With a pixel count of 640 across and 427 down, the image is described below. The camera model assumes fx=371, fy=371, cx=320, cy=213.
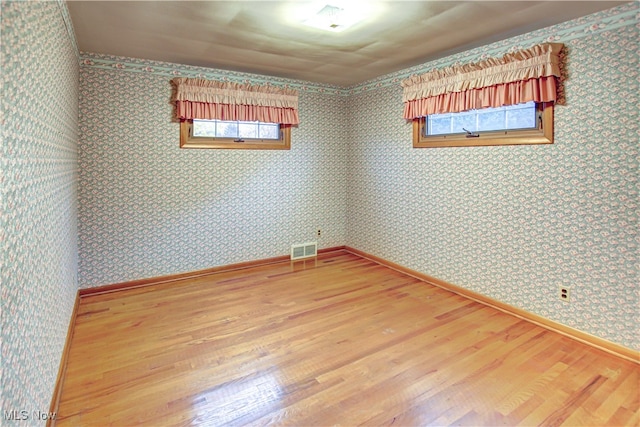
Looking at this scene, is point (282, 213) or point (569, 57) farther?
point (282, 213)

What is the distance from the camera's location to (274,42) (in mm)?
3131

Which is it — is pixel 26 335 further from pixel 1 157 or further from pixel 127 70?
pixel 127 70

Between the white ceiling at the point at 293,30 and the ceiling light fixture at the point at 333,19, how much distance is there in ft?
0.20

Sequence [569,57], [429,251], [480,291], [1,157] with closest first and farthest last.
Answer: [1,157], [569,57], [480,291], [429,251]

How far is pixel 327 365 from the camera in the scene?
2373 millimetres

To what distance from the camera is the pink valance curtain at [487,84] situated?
277 centimetres

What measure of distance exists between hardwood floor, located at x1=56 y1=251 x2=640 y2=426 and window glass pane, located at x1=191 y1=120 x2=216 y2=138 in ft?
5.68

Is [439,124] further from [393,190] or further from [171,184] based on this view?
[171,184]

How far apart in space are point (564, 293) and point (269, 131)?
3.41 meters

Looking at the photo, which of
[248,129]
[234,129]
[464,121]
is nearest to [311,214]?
[248,129]

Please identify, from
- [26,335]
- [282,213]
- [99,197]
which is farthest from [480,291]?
[99,197]

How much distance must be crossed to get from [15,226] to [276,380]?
156 centimetres

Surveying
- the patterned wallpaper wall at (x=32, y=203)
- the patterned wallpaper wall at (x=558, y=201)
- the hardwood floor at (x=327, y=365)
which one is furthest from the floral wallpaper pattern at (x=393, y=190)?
the patterned wallpaper wall at (x=32, y=203)

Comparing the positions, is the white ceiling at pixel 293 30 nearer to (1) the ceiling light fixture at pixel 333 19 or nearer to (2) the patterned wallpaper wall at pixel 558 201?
(1) the ceiling light fixture at pixel 333 19
